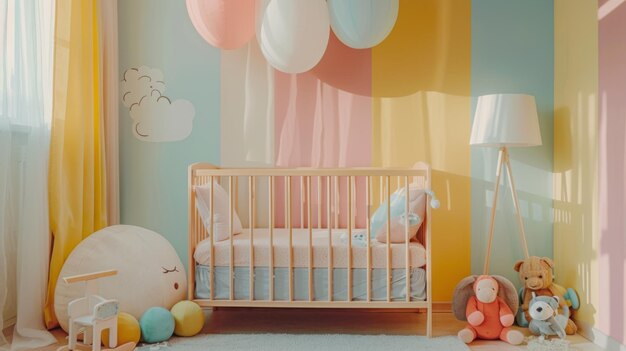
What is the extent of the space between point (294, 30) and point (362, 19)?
0.30 m

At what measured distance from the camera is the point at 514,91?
315 cm

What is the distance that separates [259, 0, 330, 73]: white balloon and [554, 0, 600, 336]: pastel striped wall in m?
1.27

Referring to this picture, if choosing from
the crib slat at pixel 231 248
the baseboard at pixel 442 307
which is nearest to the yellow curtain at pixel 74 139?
the crib slat at pixel 231 248

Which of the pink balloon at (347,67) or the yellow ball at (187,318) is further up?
the pink balloon at (347,67)

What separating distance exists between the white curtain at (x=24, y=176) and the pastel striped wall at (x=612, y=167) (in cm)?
245

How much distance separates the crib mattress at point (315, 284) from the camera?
256 cm

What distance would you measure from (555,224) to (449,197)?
0.58m

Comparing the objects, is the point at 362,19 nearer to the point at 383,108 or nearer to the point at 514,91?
the point at 383,108

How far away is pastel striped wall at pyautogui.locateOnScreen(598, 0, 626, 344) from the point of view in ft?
7.96

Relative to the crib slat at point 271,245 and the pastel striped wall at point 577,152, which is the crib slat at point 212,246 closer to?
the crib slat at point 271,245

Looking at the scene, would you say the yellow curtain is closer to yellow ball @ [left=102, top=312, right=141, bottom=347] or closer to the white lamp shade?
yellow ball @ [left=102, top=312, right=141, bottom=347]

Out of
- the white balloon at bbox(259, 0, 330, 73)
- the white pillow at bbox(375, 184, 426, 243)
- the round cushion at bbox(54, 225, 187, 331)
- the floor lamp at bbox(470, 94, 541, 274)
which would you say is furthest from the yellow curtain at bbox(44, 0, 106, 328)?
the floor lamp at bbox(470, 94, 541, 274)

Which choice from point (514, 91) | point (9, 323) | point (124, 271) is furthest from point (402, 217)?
point (9, 323)

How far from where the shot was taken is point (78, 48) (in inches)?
112
